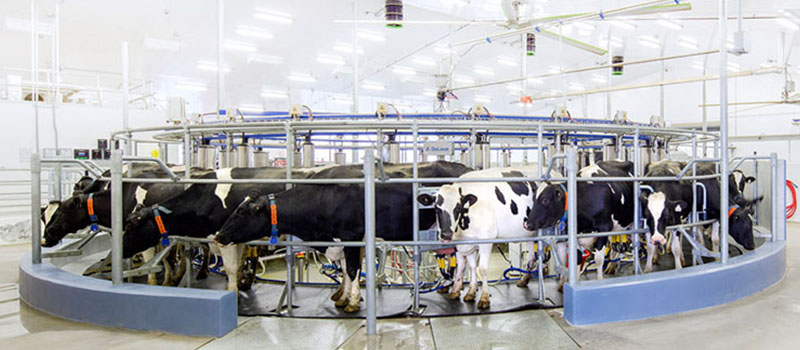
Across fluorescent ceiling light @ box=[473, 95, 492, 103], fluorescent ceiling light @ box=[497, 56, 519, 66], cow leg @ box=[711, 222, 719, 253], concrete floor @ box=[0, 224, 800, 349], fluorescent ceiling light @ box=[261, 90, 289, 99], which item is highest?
fluorescent ceiling light @ box=[497, 56, 519, 66]

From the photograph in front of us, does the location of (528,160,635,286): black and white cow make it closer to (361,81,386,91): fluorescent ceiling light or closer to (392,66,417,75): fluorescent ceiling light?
(392,66,417,75): fluorescent ceiling light

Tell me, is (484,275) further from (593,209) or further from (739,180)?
(739,180)

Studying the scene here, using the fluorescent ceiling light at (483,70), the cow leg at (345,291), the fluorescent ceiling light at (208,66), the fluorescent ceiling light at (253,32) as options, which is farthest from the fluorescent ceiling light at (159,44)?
the fluorescent ceiling light at (483,70)

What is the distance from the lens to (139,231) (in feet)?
15.7

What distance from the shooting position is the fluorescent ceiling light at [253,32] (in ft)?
51.1

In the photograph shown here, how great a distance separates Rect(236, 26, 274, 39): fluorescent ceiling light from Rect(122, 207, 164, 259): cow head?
1204cm

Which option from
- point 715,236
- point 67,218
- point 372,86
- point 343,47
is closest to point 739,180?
point 715,236

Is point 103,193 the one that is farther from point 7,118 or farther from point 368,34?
point 368,34

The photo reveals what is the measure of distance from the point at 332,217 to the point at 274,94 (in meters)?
20.5

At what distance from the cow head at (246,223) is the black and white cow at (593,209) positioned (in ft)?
8.76

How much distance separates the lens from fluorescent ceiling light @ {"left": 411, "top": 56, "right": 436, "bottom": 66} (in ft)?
66.1

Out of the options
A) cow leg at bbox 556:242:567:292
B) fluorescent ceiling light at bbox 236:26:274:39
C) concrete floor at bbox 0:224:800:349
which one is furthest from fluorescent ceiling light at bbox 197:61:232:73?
cow leg at bbox 556:242:567:292

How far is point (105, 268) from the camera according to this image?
624 centimetres

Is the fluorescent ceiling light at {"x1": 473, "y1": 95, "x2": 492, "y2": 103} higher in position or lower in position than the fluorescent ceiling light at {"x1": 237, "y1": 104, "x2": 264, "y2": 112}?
higher
